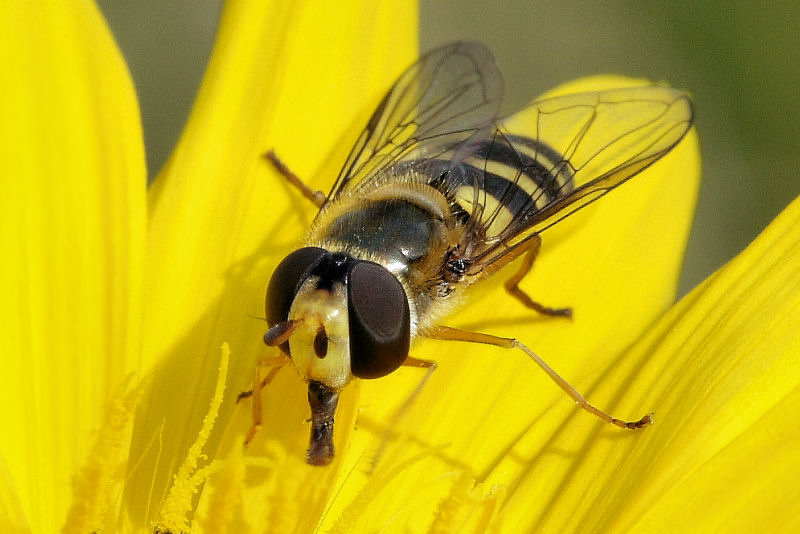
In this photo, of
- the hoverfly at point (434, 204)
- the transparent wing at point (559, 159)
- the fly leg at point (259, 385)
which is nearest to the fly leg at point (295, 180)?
the hoverfly at point (434, 204)

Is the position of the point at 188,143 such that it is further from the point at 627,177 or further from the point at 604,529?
the point at 604,529

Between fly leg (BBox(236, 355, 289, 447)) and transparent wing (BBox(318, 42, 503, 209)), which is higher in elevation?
transparent wing (BBox(318, 42, 503, 209))

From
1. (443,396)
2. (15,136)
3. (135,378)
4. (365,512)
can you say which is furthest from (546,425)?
(15,136)

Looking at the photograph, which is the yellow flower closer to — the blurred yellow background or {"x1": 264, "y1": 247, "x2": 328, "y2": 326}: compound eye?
{"x1": 264, "y1": 247, "x2": 328, "y2": 326}: compound eye

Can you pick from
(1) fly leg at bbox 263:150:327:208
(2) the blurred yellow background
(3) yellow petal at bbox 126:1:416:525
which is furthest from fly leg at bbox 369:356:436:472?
(2) the blurred yellow background

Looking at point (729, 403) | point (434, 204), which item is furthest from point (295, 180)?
point (729, 403)

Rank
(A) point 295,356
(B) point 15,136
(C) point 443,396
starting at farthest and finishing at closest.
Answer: (C) point 443,396
(B) point 15,136
(A) point 295,356

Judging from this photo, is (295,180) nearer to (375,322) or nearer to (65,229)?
(65,229)
